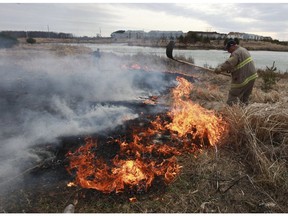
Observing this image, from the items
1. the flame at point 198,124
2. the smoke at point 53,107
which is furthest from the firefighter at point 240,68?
the smoke at point 53,107

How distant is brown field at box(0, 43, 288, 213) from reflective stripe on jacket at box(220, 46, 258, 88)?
54.3 inches

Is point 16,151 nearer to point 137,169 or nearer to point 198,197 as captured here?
point 137,169

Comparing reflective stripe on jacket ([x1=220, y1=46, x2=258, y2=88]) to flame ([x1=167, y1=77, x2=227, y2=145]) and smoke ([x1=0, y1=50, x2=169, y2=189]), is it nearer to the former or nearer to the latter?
flame ([x1=167, y1=77, x2=227, y2=145])

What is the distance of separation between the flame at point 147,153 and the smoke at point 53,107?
2.84 ft

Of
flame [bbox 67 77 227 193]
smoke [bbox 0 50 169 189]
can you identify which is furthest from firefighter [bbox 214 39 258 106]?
smoke [bbox 0 50 169 189]

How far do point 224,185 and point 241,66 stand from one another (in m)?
3.73

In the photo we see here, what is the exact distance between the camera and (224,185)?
3898mm

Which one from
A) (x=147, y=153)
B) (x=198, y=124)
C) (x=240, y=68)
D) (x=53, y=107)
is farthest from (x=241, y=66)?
(x=53, y=107)

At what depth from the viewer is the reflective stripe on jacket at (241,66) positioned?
20.7ft

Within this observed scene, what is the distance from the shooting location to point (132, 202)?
138 inches

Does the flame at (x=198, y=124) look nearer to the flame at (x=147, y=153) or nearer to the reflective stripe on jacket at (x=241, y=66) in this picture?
the flame at (x=147, y=153)

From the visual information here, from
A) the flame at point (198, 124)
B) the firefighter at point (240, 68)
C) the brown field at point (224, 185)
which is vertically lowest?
the brown field at point (224, 185)

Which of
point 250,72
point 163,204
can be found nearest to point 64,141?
point 163,204

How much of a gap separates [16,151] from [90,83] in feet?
21.9
